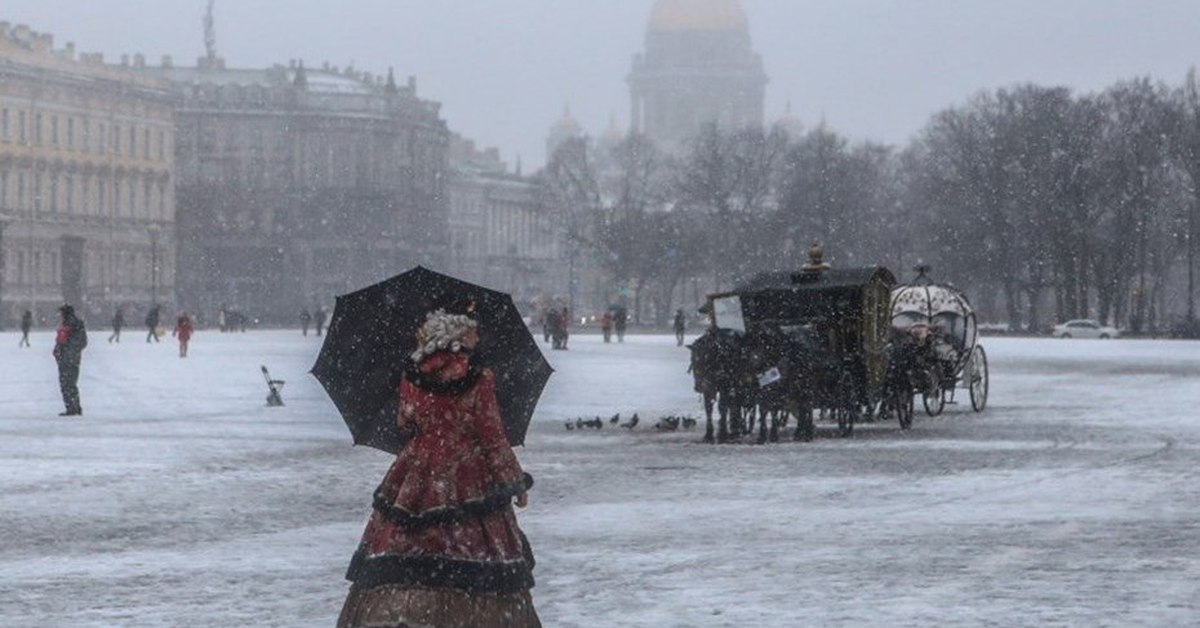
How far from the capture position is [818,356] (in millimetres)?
30438

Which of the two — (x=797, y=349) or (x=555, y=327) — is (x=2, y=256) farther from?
(x=797, y=349)

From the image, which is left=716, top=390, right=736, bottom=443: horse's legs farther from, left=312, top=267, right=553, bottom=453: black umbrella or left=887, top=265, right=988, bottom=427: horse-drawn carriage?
left=312, top=267, right=553, bottom=453: black umbrella

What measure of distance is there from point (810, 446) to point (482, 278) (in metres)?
154

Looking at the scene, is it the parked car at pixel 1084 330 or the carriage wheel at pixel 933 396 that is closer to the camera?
the carriage wheel at pixel 933 396

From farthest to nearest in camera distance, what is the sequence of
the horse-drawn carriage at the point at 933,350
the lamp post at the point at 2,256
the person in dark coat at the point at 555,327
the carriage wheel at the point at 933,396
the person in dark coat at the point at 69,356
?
1. the lamp post at the point at 2,256
2. the person in dark coat at the point at 555,327
3. the carriage wheel at the point at 933,396
4. the person in dark coat at the point at 69,356
5. the horse-drawn carriage at the point at 933,350

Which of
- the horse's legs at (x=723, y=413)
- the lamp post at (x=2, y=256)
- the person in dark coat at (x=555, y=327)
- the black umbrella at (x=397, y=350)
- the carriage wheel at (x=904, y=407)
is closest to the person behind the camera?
the black umbrella at (x=397, y=350)

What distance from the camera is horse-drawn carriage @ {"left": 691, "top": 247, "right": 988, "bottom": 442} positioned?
1157 inches

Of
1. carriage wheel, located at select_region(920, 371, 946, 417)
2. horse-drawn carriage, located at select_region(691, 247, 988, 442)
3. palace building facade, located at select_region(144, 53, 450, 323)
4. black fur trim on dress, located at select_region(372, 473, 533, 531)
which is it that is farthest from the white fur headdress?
palace building facade, located at select_region(144, 53, 450, 323)

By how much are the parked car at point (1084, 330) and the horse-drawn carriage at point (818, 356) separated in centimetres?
5764

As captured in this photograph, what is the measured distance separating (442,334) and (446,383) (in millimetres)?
196

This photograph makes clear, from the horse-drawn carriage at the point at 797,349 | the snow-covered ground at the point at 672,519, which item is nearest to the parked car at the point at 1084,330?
the snow-covered ground at the point at 672,519

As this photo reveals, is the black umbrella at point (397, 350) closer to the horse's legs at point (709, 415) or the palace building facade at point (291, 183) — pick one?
the horse's legs at point (709, 415)

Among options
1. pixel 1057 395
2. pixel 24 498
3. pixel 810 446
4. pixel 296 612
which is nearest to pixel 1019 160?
pixel 1057 395

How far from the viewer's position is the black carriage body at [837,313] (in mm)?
32188
